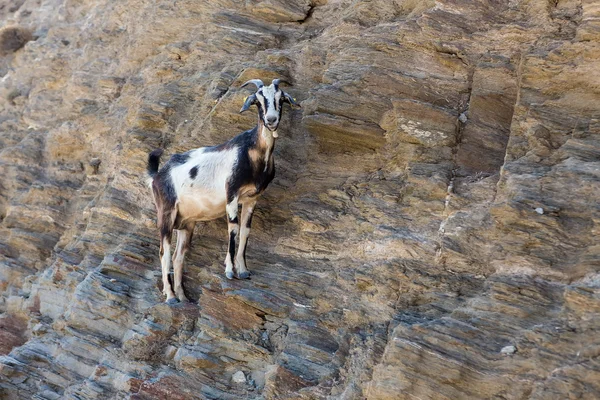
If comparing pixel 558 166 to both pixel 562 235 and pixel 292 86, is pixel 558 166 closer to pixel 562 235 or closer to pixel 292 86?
pixel 562 235

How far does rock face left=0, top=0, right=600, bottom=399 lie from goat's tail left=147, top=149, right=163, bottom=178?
0.81 m

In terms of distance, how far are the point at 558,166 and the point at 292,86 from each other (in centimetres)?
510

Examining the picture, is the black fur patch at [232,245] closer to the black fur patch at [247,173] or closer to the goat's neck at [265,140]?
the black fur patch at [247,173]

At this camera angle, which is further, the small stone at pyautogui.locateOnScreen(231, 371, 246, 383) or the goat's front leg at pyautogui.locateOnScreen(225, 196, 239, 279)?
the goat's front leg at pyautogui.locateOnScreen(225, 196, 239, 279)

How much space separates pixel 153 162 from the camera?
11.5 meters

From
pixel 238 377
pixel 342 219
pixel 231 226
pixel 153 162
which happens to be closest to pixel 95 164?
pixel 153 162

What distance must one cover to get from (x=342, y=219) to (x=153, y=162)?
3.42 meters

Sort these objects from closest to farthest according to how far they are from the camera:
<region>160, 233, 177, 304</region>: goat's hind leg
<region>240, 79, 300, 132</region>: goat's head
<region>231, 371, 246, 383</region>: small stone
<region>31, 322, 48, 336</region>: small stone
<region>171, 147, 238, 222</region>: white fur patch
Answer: <region>231, 371, 246, 383</region>: small stone → <region>240, 79, 300, 132</region>: goat's head → <region>171, 147, 238, 222</region>: white fur patch → <region>160, 233, 177, 304</region>: goat's hind leg → <region>31, 322, 48, 336</region>: small stone

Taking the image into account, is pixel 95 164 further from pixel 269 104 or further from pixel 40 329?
pixel 269 104

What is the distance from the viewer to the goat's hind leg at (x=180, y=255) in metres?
10.8

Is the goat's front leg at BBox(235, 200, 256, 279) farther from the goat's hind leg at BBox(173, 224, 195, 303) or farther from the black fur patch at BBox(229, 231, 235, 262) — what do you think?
the goat's hind leg at BBox(173, 224, 195, 303)

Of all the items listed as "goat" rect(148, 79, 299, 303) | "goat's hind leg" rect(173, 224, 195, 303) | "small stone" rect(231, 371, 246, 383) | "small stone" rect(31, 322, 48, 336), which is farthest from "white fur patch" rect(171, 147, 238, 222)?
"small stone" rect(31, 322, 48, 336)

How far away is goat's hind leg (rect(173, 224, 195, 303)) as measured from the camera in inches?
427

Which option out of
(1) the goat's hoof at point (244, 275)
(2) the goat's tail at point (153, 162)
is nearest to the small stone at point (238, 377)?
(1) the goat's hoof at point (244, 275)
